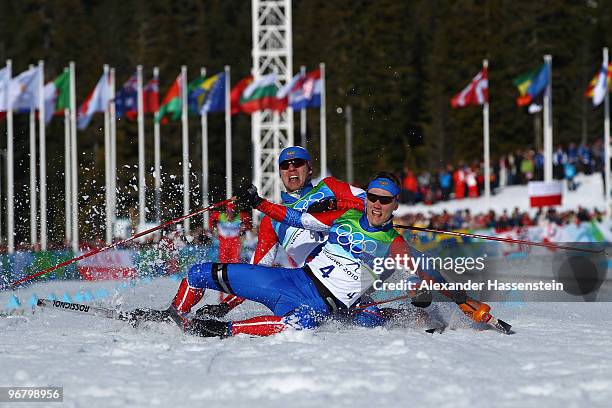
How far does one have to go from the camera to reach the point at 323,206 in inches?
→ 379

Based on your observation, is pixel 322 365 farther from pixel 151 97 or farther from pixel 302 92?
pixel 151 97

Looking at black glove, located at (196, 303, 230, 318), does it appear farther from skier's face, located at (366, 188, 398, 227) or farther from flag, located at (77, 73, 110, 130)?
flag, located at (77, 73, 110, 130)

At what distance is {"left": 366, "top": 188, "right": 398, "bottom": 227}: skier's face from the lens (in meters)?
9.08

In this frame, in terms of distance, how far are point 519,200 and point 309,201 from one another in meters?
26.7

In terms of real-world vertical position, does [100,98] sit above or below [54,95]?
below

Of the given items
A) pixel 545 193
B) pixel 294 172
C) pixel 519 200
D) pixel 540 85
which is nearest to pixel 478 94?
pixel 540 85

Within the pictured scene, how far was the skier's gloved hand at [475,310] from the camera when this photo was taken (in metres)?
9.16

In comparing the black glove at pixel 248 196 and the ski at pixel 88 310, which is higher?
the black glove at pixel 248 196

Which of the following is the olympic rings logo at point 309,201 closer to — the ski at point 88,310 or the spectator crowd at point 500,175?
the ski at point 88,310

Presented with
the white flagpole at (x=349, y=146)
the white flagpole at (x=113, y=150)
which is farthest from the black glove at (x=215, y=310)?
the white flagpole at (x=349, y=146)

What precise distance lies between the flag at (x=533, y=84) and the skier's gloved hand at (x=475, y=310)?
21363 mm

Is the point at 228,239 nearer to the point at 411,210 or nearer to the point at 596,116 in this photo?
the point at 411,210

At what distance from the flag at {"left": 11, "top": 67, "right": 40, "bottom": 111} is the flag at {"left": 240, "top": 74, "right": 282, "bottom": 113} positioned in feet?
18.7

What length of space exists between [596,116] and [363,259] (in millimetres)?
56493
